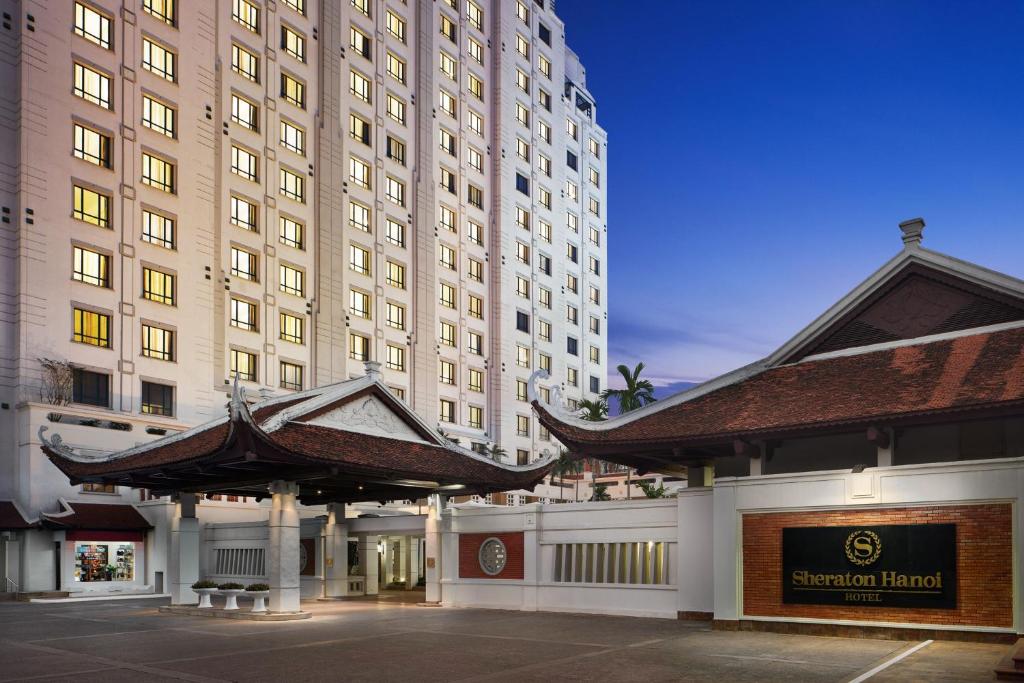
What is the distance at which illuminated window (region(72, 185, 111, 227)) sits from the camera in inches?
1857

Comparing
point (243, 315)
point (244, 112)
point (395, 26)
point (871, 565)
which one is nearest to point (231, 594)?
point (871, 565)

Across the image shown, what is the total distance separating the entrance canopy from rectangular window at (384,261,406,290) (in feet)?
101

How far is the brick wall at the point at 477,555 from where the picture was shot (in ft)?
107

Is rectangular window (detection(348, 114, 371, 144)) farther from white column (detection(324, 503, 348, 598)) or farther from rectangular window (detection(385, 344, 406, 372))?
white column (detection(324, 503, 348, 598))

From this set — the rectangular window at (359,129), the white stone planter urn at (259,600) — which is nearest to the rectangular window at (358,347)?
the rectangular window at (359,129)

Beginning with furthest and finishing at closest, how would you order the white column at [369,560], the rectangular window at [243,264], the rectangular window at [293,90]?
the rectangular window at [293,90], the rectangular window at [243,264], the white column at [369,560]

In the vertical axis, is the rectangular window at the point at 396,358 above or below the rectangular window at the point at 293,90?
below

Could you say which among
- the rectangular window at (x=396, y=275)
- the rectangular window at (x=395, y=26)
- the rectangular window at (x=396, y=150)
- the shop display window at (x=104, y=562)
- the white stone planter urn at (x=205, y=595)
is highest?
the rectangular window at (x=395, y=26)

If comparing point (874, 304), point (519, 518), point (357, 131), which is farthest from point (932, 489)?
point (357, 131)

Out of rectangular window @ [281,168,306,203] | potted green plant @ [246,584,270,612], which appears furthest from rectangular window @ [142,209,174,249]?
potted green plant @ [246,584,270,612]

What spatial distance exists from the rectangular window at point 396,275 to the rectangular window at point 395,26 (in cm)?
1751

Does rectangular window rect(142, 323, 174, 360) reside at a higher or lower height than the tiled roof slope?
higher

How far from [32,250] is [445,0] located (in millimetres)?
42410

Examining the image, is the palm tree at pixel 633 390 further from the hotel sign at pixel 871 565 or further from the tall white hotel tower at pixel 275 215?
the hotel sign at pixel 871 565
